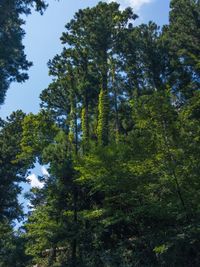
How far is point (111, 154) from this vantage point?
41.0 ft

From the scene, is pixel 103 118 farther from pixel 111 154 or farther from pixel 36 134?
pixel 111 154

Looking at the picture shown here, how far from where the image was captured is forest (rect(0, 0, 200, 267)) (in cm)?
1173

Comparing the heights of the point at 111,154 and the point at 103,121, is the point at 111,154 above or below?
below

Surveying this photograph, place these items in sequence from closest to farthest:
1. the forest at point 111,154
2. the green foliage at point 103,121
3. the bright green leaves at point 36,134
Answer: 1. the forest at point 111,154
2. the bright green leaves at point 36,134
3. the green foliage at point 103,121

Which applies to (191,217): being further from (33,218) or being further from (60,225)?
(33,218)

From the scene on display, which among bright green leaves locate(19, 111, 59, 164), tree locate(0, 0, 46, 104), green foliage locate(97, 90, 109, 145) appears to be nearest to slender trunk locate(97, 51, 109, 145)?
green foliage locate(97, 90, 109, 145)

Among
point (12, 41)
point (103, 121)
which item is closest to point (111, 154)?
point (12, 41)

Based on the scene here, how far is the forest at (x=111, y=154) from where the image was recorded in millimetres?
11734

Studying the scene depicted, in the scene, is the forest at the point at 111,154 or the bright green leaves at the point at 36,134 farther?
the bright green leaves at the point at 36,134

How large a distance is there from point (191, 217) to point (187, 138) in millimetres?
2420

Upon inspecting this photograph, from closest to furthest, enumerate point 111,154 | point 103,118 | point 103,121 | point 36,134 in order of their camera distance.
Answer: point 111,154 → point 36,134 → point 103,121 → point 103,118

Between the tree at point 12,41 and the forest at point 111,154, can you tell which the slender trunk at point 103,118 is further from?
the tree at point 12,41

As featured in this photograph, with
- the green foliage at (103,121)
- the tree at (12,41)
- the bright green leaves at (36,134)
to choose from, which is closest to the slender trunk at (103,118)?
the green foliage at (103,121)

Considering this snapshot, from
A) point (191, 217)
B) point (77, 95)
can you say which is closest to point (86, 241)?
point (191, 217)
